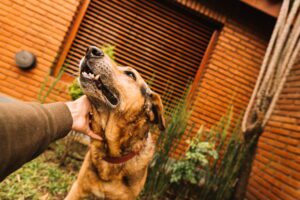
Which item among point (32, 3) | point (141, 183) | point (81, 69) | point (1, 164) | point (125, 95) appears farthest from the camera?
point (32, 3)

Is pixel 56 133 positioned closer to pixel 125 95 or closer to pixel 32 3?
pixel 125 95

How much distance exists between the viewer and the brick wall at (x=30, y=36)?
16.6ft

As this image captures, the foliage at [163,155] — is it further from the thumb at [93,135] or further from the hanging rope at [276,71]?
the thumb at [93,135]

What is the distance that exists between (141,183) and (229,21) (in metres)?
4.43

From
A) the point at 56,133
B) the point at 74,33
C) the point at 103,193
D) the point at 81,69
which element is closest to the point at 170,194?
the point at 103,193

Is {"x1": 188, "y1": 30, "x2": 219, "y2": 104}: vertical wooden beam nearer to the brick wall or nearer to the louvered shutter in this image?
the louvered shutter

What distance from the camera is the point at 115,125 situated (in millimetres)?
2434

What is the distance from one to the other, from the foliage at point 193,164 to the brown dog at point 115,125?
41.6 inches

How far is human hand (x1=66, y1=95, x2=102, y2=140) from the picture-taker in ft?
7.06

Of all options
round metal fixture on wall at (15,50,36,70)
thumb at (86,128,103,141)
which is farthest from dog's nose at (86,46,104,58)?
round metal fixture on wall at (15,50,36,70)

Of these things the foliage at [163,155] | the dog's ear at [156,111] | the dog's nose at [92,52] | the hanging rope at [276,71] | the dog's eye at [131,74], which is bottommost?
the foliage at [163,155]

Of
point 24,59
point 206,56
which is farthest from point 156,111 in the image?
point 206,56

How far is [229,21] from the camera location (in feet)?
19.2

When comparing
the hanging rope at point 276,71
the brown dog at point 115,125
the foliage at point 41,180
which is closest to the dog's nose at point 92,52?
the brown dog at point 115,125
